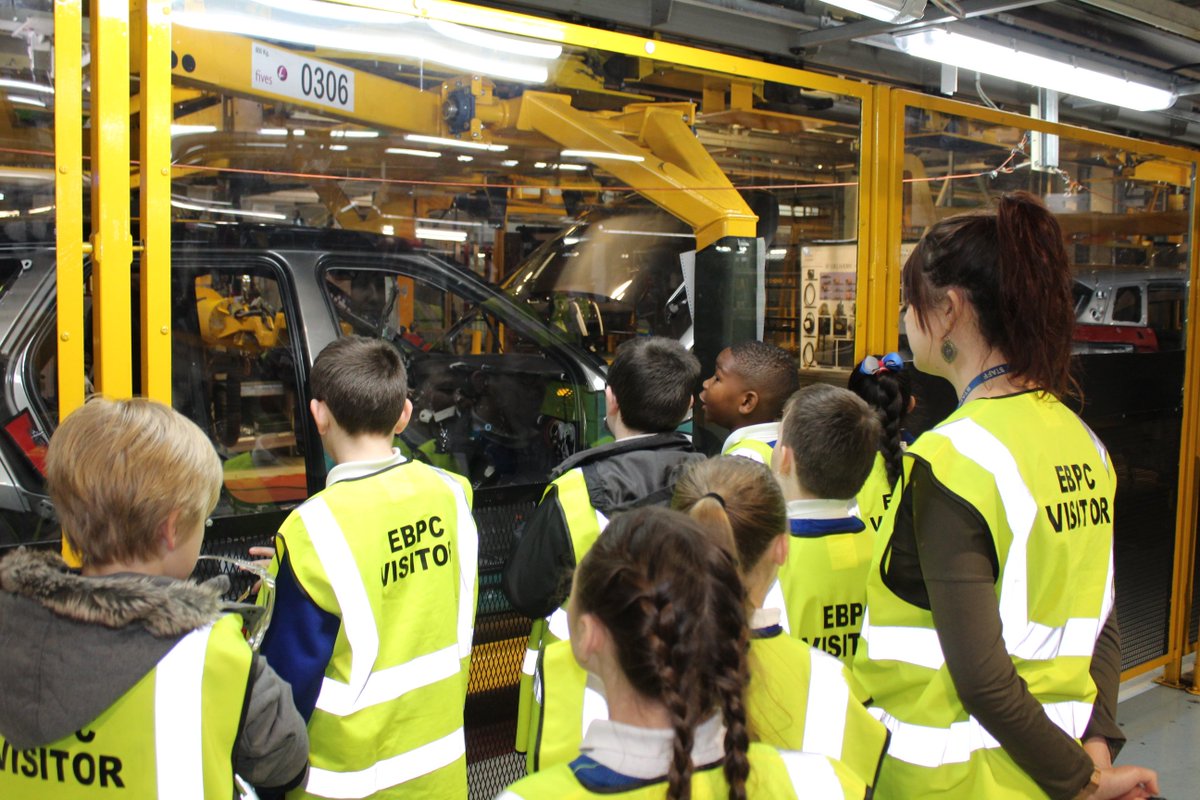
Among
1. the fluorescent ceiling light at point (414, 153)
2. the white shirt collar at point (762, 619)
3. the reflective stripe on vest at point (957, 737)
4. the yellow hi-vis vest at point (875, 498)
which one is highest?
the fluorescent ceiling light at point (414, 153)

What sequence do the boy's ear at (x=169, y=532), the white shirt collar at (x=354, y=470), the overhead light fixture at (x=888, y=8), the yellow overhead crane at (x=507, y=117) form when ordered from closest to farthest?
the boy's ear at (x=169, y=532)
the white shirt collar at (x=354, y=470)
the yellow overhead crane at (x=507, y=117)
the overhead light fixture at (x=888, y=8)

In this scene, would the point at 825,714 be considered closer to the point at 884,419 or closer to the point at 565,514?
the point at 565,514

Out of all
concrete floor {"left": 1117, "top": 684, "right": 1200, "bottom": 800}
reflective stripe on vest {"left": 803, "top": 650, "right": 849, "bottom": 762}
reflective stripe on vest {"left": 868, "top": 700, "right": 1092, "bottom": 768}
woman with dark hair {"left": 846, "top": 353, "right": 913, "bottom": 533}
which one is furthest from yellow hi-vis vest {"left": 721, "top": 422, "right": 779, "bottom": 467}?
concrete floor {"left": 1117, "top": 684, "right": 1200, "bottom": 800}

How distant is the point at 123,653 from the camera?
56.7 inches

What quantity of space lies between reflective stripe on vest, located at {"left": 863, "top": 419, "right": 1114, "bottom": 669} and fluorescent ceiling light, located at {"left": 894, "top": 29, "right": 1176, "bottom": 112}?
2335 millimetres

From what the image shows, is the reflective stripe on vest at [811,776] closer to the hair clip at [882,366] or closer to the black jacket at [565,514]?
the black jacket at [565,514]

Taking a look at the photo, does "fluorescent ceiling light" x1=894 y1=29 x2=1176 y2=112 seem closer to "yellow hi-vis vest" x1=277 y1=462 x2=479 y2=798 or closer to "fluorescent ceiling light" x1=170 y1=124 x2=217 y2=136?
"fluorescent ceiling light" x1=170 y1=124 x2=217 y2=136

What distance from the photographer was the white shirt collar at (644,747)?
1.12 meters

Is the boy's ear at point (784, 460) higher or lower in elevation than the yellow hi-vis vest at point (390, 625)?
higher

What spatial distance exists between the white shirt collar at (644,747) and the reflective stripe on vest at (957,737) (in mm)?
751

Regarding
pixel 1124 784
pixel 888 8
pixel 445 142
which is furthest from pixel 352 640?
pixel 888 8

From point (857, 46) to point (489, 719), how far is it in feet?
10.9

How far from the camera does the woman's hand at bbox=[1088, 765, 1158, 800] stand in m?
1.76

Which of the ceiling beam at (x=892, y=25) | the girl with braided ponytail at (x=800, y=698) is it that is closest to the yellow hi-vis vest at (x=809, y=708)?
the girl with braided ponytail at (x=800, y=698)
